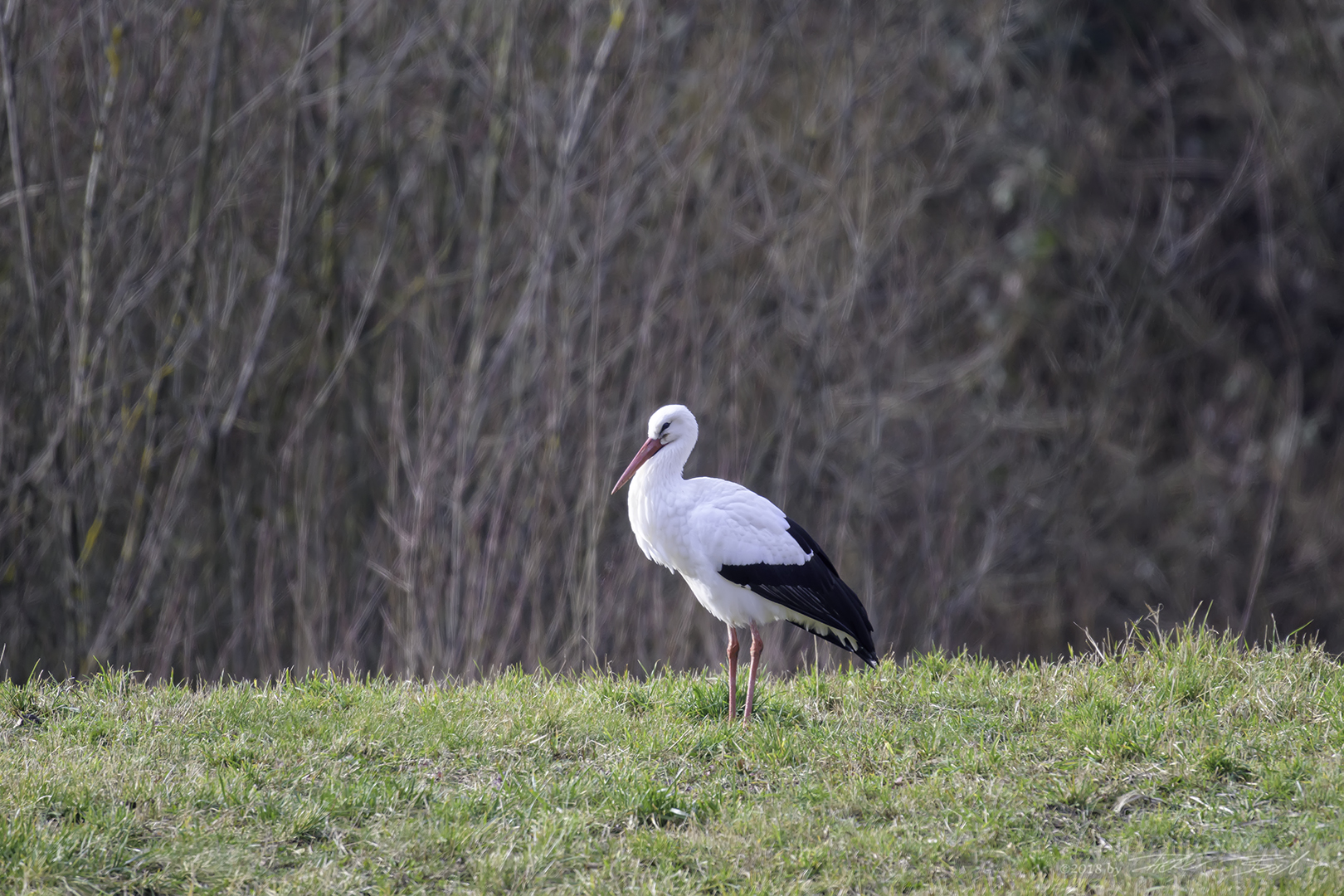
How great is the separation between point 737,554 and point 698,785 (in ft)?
5.33

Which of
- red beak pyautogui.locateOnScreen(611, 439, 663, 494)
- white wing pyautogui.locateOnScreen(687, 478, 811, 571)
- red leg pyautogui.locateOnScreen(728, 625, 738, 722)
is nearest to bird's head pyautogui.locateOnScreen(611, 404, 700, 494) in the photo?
red beak pyautogui.locateOnScreen(611, 439, 663, 494)

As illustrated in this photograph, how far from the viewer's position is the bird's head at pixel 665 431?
22.9 feet

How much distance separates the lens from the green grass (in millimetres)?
4387

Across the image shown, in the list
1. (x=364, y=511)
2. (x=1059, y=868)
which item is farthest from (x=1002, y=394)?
(x=1059, y=868)

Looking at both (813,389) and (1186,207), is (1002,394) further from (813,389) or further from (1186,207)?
(813,389)

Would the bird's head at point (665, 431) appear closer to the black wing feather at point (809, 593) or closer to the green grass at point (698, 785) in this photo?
the black wing feather at point (809, 593)

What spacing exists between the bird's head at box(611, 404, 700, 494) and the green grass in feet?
4.21

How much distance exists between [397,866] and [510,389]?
6.53 m

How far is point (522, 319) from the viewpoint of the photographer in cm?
1016

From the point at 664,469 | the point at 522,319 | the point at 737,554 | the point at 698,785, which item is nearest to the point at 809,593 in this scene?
the point at 737,554

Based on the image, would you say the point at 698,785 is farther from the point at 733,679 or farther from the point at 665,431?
the point at 665,431

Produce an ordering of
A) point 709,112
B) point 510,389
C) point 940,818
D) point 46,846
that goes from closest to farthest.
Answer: point 46,846 < point 940,818 < point 510,389 < point 709,112

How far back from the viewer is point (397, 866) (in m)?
4.44

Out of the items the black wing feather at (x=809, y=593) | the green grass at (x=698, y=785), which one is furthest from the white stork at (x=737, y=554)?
the green grass at (x=698, y=785)
